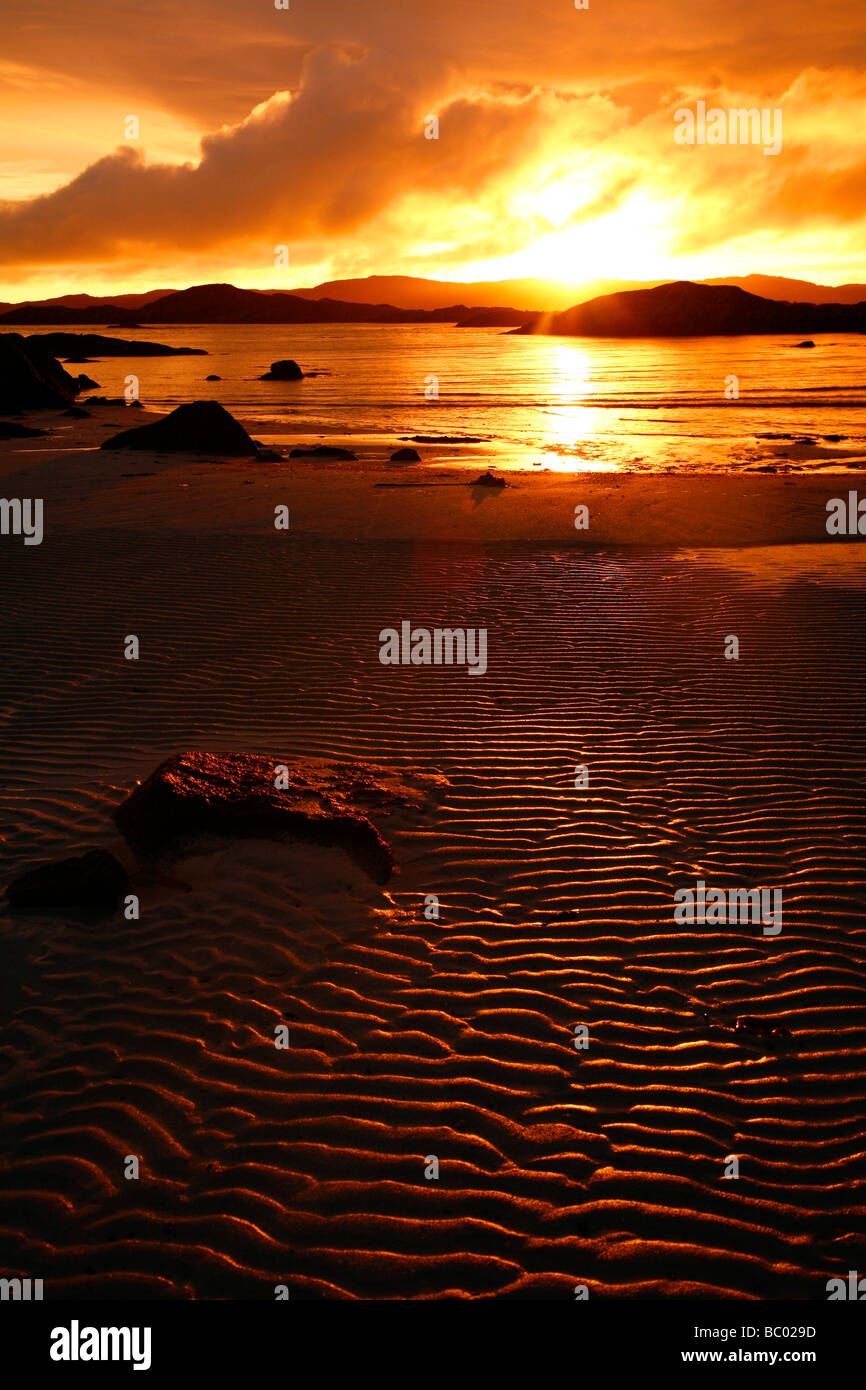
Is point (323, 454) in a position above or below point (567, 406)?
below

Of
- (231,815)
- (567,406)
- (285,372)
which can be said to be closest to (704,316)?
(285,372)

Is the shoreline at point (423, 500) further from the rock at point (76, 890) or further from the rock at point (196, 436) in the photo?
the rock at point (76, 890)

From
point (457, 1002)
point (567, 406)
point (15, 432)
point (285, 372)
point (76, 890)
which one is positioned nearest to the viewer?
point (457, 1002)

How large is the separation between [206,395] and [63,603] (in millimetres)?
39161

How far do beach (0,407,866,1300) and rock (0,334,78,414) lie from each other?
100ft

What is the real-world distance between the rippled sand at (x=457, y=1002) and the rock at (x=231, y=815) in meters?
0.19

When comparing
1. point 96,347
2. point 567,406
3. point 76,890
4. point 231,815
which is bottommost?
point 76,890

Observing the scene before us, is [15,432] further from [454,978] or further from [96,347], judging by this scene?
[96,347]

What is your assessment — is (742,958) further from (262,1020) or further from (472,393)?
(472,393)

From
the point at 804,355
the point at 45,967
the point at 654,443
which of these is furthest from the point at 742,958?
the point at 804,355

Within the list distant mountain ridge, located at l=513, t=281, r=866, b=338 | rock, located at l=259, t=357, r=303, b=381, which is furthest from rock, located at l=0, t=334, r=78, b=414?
distant mountain ridge, located at l=513, t=281, r=866, b=338

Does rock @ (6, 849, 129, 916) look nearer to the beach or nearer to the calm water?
the beach

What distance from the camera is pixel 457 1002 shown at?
184 inches

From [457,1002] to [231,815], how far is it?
6.95ft
